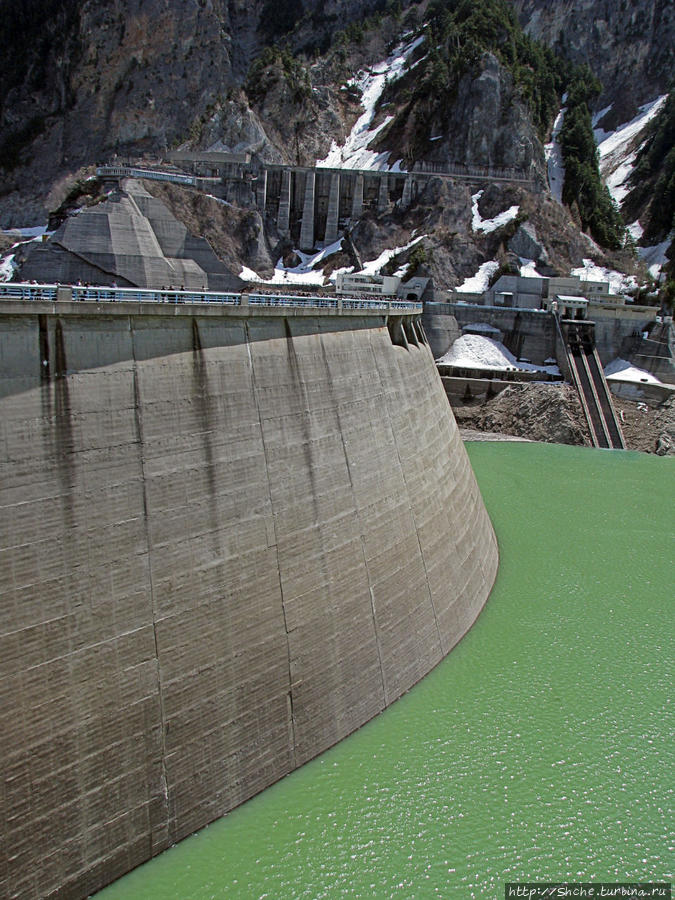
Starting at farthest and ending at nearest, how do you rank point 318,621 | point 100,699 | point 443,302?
point 443,302 < point 318,621 < point 100,699

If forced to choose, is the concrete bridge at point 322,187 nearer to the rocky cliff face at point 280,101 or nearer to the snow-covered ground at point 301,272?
the snow-covered ground at point 301,272

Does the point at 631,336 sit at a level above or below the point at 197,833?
above

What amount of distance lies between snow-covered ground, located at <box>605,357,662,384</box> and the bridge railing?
30061 millimetres

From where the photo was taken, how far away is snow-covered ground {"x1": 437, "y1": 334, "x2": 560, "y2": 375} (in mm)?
42750

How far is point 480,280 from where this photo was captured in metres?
54.6

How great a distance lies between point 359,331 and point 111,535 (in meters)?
8.19

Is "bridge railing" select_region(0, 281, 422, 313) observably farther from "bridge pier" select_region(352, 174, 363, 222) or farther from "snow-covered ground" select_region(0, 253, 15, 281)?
"bridge pier" select_region(352, 174, 363, 222)

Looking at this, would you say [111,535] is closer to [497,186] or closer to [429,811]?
[429,811]

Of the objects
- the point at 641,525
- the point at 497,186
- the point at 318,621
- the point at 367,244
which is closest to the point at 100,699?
the point at 318,621

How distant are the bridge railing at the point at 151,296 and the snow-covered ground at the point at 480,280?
1554 inches

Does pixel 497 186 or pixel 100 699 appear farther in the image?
pixel 497 186

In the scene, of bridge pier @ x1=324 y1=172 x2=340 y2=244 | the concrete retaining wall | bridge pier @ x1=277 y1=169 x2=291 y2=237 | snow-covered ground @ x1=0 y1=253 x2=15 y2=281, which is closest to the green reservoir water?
the concrete retaining wall

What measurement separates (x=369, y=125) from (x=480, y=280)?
34.8 metres

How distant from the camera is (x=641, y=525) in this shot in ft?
80.2
